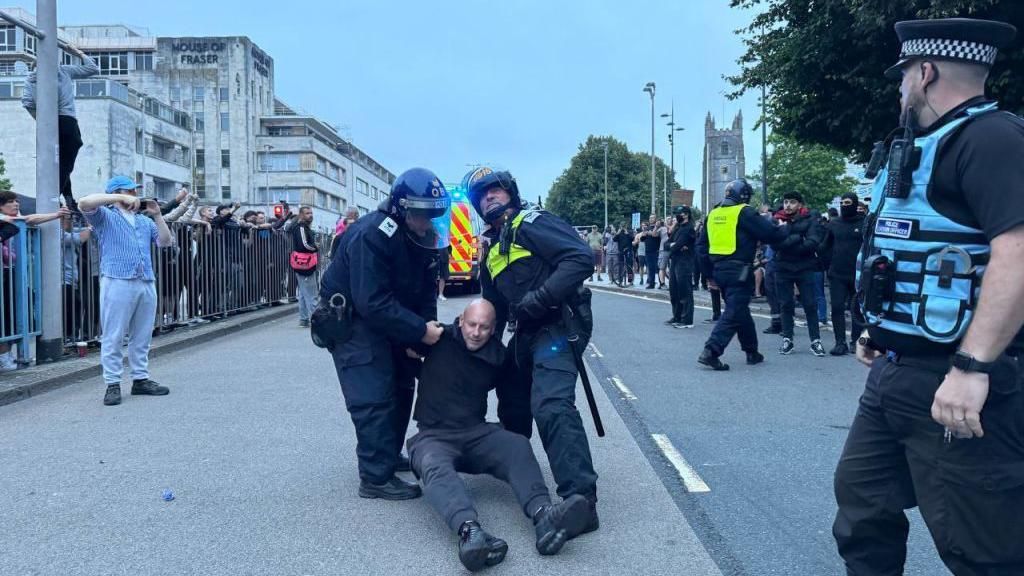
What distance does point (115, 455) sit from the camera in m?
5.77

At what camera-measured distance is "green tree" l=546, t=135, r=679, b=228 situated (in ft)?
269

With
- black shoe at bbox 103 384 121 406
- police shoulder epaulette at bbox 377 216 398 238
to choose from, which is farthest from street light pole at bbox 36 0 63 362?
police shoulder epaulette at bbox 377 216 398 238

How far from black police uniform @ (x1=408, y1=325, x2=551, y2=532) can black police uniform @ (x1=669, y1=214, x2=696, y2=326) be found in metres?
9.91

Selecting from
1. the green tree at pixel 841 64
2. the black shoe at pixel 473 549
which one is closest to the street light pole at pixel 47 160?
the black shoe at pixel 473 549

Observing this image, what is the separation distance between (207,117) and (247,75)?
5.66 meters

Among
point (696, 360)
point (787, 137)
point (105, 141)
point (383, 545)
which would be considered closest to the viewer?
point (383, 545)

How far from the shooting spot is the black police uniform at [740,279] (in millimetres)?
9461

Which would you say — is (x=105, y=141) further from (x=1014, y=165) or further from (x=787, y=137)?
(x=1014, y=165)

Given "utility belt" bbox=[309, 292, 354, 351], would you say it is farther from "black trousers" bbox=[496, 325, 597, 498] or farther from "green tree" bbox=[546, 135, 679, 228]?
"green tree" bbox=[546, 135, 679, 228]

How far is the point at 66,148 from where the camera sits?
385 inches

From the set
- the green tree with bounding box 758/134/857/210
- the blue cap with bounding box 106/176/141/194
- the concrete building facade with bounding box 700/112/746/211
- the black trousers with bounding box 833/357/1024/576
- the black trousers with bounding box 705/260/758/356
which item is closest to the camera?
the black trousers with bounding box 833/357/1024/576

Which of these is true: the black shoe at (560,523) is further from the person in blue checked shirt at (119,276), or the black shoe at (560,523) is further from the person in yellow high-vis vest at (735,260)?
the person in yellow high-vis vest at (735,260)

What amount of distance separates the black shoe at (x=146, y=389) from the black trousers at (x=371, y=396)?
3.93m

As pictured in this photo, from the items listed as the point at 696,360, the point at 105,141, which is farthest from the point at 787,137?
the point at 105,141
